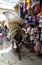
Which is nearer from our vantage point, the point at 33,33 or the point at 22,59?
the point at 22,59

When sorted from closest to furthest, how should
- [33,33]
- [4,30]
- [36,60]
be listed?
1. [36,60]
2. [33,33]
3. [4,30]

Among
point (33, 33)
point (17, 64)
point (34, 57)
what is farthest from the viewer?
point (33, 33)

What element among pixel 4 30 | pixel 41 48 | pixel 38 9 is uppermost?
pixel 38 9

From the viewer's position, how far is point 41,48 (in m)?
5.22

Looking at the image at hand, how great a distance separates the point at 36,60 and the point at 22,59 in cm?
39

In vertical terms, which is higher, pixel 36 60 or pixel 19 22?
pixel 19 22

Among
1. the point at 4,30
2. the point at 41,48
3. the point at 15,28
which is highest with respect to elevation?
the point at 15,28

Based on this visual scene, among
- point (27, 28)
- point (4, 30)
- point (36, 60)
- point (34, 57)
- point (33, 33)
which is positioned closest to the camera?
point (36, 60)

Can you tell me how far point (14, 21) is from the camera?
234 inches

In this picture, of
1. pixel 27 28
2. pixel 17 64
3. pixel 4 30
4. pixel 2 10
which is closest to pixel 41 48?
pixel 17 64

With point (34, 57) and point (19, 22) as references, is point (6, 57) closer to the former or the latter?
point (34, 57)

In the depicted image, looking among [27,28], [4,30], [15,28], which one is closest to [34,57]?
[15,28]

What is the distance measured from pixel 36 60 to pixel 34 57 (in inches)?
13.9

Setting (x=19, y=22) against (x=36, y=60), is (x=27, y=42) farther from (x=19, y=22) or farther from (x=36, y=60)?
(x=36, y=60)
